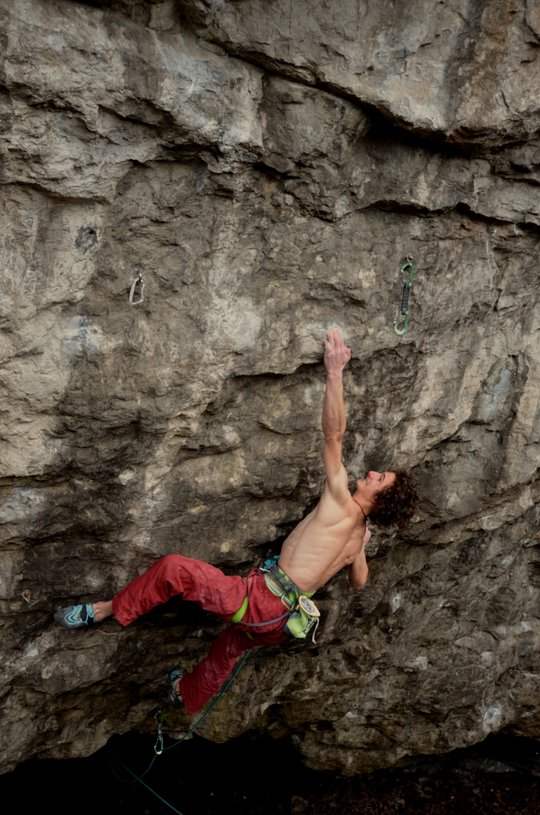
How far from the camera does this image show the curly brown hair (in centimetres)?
463

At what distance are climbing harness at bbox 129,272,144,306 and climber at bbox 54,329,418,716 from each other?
1.01 meters

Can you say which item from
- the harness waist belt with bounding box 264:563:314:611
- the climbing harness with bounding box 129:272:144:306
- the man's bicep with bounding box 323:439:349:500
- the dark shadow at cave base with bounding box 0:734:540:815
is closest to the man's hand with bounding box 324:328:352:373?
the man's bicep with bounding box 323:439:349:500

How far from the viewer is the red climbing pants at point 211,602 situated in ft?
13.6

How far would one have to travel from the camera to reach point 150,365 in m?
3.95

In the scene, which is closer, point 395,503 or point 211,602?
point 211,602

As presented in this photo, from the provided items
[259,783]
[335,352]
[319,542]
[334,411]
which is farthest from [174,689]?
[259,783]

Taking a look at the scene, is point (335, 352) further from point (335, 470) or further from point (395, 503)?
point (395, 503)

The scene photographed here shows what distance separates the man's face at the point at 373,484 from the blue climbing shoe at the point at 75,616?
1600 mm

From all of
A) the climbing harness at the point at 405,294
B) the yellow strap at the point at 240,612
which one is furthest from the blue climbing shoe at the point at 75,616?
the climbing harness at the point at 405,294

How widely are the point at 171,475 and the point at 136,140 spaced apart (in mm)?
1686

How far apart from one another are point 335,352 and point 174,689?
7.93ft

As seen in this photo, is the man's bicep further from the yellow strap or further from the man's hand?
the yellow strap

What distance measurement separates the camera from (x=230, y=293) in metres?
4.01

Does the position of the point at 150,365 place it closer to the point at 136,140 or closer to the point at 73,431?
the point at 73,431
